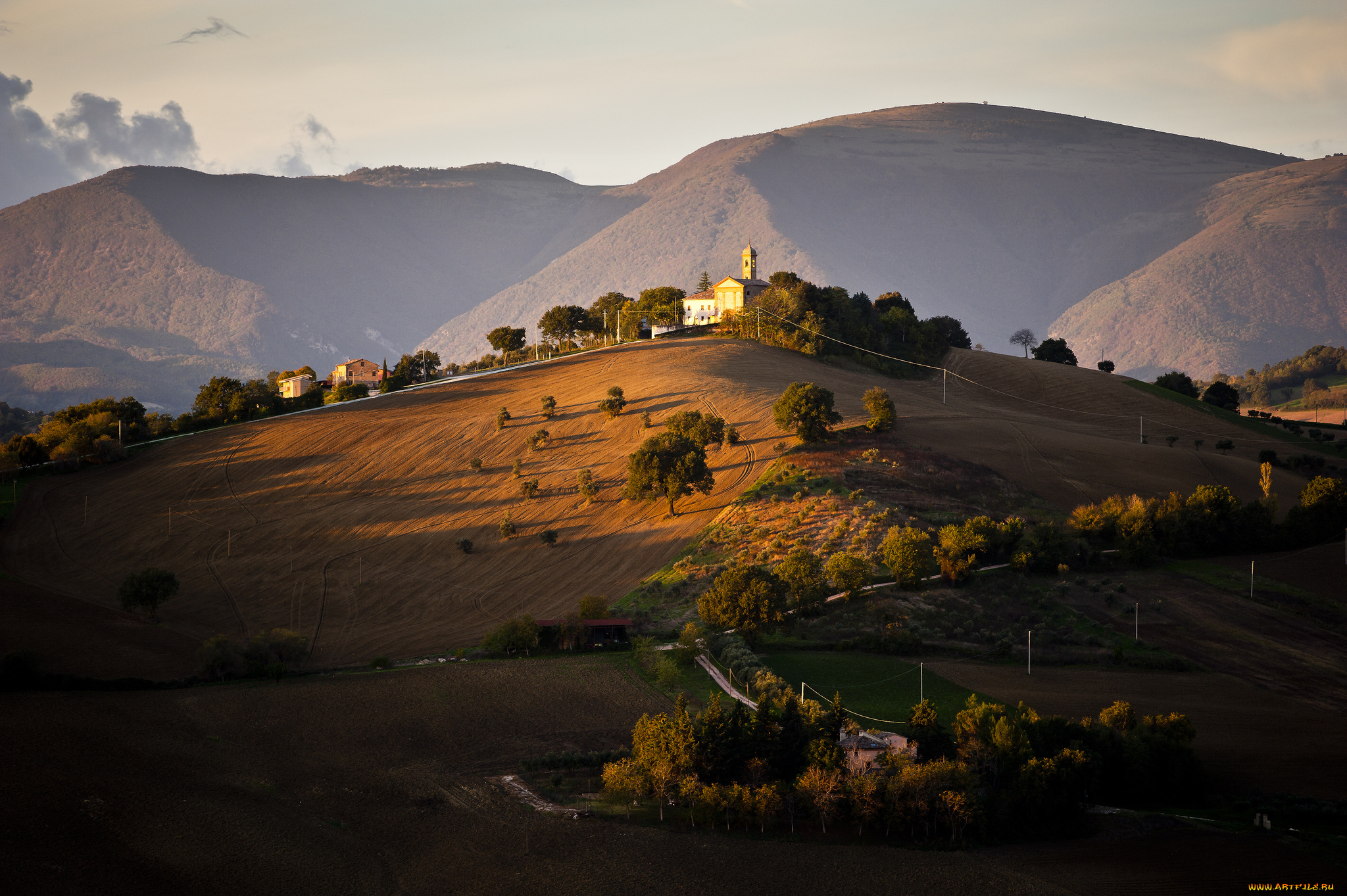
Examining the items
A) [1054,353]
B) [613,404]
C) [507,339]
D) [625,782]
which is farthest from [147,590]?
[1054,353]

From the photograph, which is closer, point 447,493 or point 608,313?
point 447,493

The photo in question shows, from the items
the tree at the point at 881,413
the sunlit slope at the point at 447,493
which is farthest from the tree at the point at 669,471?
the tree at the point at 881,413

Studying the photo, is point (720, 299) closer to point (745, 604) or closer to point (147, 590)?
point (745, 604)

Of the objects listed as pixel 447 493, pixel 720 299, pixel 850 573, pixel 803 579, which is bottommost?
pixel 803 579

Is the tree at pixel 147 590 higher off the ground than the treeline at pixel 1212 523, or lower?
lower

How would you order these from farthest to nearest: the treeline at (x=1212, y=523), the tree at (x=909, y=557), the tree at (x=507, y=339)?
the tree at (x=507, y=339)
the treeline at (x=1212, y=523)
the tree at (x=909, y=557)

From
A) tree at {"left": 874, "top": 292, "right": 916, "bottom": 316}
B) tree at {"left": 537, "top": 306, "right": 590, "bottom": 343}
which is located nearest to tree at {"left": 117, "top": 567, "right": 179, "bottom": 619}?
tree at {"left": 537, "top": 306, "right": 590, "bottom": 343}

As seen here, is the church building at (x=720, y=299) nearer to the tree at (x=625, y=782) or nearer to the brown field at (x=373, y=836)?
the brown field at (x=373, y=836)
